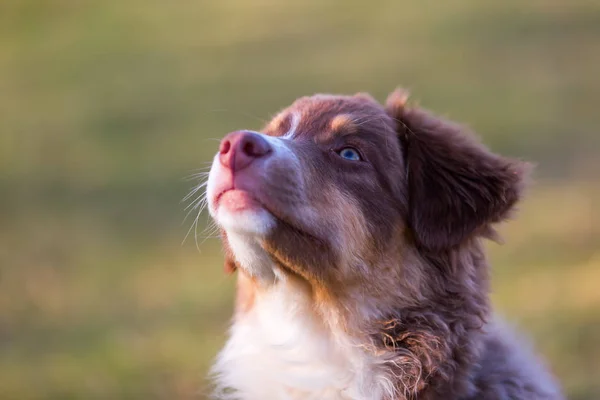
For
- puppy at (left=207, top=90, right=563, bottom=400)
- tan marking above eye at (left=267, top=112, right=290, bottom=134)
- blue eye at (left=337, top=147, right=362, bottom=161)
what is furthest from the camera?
tan marking above eye at (left=267, top=112, right=290, bottom=134)

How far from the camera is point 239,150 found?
15.4 feet

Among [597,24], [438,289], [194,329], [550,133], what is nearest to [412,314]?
[438,289]

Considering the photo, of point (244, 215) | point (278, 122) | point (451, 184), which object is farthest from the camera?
point (278, 122)

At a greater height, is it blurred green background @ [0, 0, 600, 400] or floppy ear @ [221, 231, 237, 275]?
blurred green background @ [0, 0, 600, 400]

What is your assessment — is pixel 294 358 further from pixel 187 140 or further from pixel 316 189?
pixel 187 140

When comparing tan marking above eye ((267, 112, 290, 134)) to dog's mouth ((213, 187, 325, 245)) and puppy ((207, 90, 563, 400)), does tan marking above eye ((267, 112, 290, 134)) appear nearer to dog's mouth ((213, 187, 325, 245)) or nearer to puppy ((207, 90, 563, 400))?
puppy ((207, 90, 563, 400))

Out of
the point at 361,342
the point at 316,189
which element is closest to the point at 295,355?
the point at 361,342

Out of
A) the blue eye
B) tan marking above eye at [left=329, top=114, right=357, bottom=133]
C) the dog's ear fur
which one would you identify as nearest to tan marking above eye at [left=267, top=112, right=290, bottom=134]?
tan marking above eye at [left=329, top=114, right=357, bottom=133]

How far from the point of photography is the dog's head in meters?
4.72

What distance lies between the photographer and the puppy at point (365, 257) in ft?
15.7

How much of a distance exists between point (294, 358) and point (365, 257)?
67 cm

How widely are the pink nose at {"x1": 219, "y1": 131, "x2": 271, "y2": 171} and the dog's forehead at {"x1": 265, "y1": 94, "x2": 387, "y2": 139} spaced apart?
60 centimetres

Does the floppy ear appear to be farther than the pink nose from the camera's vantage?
Yes

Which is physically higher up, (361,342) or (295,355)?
(361,342)
